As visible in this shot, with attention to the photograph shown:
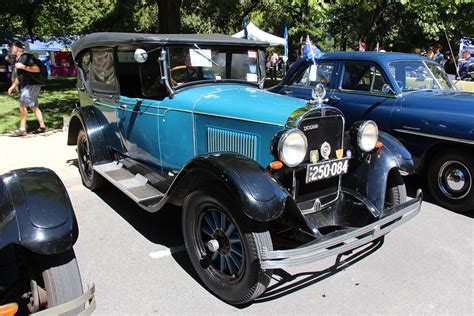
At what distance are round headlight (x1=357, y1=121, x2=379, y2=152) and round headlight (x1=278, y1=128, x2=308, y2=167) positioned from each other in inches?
28.3

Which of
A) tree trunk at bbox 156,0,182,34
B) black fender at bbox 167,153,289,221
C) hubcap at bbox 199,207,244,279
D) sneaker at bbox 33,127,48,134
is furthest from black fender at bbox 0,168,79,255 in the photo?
tree trunk at bbox 156,0,182,34

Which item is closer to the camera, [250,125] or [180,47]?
[250,125]

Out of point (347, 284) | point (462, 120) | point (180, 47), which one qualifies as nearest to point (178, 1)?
point (180, 47)

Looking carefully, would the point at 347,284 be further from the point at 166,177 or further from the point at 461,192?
the point at 461,192

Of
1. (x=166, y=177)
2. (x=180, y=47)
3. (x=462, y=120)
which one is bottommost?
(x=166, y=177)

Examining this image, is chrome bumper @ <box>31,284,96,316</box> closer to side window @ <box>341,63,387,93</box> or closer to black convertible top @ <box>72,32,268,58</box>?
black convertible top @ <box>72,32,268,58</box>

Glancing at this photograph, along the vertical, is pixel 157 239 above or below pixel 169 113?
below

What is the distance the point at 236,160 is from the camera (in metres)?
2.83

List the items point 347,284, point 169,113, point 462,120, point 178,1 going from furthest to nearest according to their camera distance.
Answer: point 178,1
point 462,120
point 169,113
point 347,284

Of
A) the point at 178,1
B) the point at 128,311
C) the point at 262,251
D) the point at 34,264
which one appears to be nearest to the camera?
the point at 34,264

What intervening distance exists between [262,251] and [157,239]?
1.71m

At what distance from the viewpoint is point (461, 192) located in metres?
4.80

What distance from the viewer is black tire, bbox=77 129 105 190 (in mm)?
5156

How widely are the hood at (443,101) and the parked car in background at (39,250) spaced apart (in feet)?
14.7
